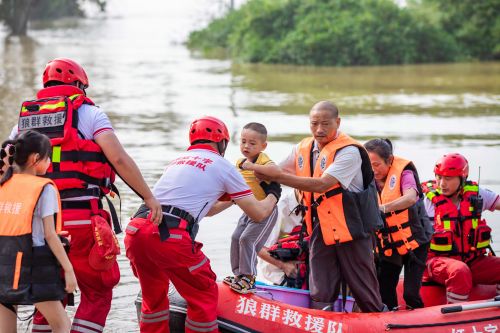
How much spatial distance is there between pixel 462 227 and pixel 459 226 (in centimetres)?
2

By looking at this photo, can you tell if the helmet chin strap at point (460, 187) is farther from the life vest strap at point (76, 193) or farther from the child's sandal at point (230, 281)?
the life vest strap at point (76, 193)

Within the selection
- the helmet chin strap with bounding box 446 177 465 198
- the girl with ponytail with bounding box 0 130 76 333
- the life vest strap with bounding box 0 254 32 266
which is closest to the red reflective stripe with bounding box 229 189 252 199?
the girl with ponytail with bounding box 0 130 76 333

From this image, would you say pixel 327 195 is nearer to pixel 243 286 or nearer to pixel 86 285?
pixel 243 286

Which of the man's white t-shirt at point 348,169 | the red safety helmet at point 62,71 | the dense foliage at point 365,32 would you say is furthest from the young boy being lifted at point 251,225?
the dense foliage at point 365,32

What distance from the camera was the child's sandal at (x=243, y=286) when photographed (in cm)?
632

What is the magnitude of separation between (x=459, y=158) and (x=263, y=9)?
2684 cm

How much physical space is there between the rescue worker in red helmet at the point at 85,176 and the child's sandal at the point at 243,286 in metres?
0.80

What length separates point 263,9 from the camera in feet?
110

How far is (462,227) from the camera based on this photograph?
23.6ft

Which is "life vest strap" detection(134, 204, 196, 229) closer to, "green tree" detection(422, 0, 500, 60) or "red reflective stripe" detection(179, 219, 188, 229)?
"red reflective stripe" detection(179, 219, 188, 229)

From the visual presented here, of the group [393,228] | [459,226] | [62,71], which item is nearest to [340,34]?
[459,226]

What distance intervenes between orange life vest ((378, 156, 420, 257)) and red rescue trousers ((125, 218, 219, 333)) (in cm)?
158

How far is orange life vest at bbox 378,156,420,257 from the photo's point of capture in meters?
6.98

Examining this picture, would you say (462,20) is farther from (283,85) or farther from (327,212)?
(327,212)
